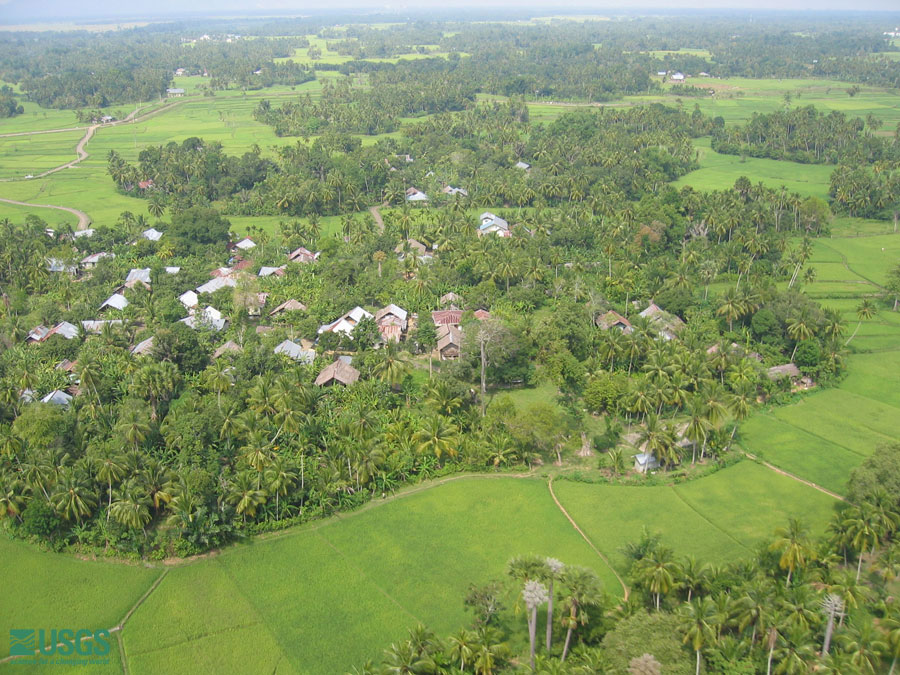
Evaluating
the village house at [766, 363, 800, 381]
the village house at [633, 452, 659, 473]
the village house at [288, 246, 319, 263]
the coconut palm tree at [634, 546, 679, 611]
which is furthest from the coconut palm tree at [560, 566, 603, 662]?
the village house at [288, 246, 319, 263]

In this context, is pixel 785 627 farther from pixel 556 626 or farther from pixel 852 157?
pixel 852 157

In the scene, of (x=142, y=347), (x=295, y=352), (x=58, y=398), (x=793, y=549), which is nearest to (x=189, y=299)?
(x=142, y=347)

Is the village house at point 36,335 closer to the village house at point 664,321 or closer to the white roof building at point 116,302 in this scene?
the white roof building at point 116,302

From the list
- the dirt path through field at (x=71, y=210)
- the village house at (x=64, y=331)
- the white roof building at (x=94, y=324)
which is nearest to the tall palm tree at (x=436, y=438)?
the white roof building at (x=94, y=324)

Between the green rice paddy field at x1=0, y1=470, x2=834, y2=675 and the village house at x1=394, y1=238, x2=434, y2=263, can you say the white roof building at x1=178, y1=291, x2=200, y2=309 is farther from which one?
the green rice paddy field at x1=0, y1=470, x2=834, y2=675

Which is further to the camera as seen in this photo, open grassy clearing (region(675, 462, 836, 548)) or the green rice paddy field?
open grassy clearing (region(675, 462, 836, 548))

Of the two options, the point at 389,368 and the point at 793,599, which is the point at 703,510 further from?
the point at 389,368
